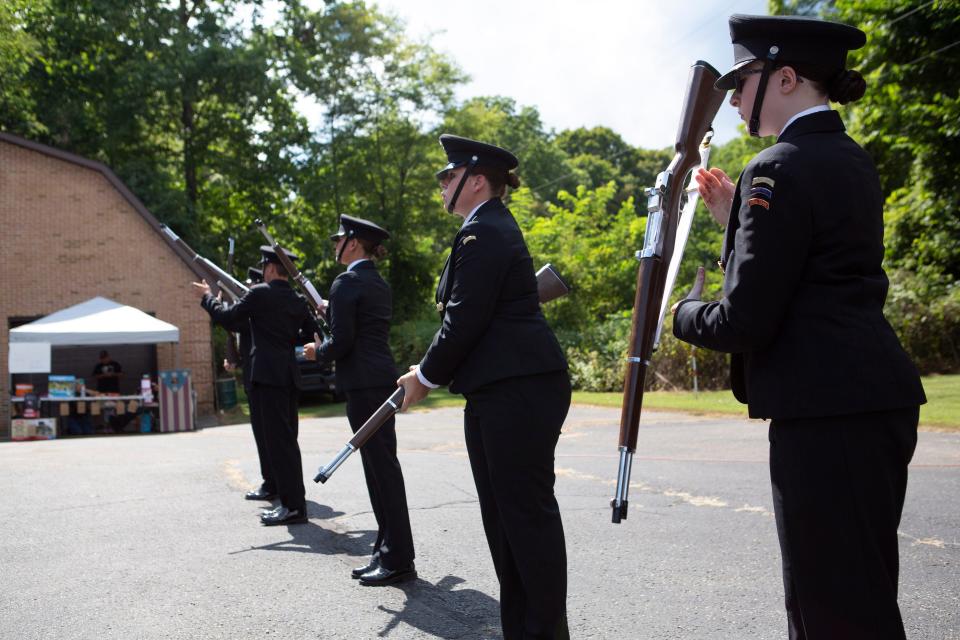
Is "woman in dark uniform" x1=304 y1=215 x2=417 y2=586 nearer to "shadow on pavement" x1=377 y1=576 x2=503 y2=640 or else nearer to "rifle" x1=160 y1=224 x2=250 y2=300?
"shadow on pavement" x1=377 y1=576 x2=503 y2=640

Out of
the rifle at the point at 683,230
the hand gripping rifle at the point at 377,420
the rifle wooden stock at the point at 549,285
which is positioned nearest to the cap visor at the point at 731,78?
the rifle at the point at 683,230

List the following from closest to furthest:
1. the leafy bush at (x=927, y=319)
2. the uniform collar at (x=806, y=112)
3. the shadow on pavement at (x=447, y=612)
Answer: the uniform collar at (x=806, y=112) < the shadow on pavement at (x=447, y=612) < the leafy bush at (x=927, y=319)

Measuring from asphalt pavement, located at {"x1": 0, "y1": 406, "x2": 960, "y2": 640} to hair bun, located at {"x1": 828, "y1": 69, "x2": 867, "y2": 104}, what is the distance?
2567mm

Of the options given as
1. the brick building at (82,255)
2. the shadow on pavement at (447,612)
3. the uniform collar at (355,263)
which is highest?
the brick building at (82,255)

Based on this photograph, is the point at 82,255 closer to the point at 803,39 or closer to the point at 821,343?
the point at 803,39

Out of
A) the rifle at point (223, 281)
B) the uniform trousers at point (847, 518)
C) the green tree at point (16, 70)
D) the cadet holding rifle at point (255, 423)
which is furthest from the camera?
the green tree at point (16, 70)

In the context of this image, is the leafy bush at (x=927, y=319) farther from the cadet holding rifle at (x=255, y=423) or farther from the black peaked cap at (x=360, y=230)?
the black peaked cap at (x=360, y=230)

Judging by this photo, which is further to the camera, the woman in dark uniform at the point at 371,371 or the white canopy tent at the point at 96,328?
the white canopy tent at the point at 96,328

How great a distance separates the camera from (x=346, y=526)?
6707mm

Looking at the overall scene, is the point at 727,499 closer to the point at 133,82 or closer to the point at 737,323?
the point at 737,323

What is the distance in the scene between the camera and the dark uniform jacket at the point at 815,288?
2.30 m

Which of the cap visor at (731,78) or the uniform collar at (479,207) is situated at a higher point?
the cap visor at (731,78)

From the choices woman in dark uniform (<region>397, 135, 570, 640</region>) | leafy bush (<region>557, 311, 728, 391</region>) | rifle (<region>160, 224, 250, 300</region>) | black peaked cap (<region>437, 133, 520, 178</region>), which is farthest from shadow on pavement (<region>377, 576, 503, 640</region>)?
leafy bush (<region>557, 311, 728, 391</region>)

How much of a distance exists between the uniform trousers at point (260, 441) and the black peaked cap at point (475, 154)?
3.96 metres
